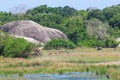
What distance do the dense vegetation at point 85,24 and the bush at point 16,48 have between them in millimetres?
23776

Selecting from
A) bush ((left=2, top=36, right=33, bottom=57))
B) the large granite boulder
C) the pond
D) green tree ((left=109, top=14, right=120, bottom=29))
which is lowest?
the pond

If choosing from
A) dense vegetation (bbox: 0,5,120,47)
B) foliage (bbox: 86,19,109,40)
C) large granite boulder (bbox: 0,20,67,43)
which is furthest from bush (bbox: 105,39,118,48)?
large granite boulder (bbox: 0,20,67,43)

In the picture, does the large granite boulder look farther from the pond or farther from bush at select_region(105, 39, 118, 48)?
the pond

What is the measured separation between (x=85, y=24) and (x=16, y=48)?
131 ft

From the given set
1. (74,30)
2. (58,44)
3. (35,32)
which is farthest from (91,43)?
(35,32)

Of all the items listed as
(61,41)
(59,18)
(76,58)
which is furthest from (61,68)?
(59,18)

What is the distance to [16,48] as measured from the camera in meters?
53.5

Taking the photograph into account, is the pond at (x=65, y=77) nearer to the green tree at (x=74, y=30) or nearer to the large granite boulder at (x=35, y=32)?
the green tree at (x=74, y=30)

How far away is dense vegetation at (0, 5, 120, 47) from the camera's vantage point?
3183 inches

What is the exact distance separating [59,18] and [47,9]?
24.4 m

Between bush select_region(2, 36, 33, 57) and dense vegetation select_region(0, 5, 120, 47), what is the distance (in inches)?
936

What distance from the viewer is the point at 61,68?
37062 mm

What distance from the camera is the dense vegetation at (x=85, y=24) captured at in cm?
8086

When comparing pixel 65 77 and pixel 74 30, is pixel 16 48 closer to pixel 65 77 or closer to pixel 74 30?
pixel 65 77
